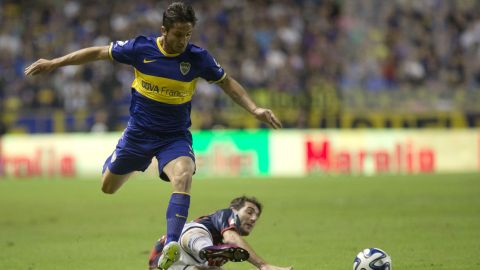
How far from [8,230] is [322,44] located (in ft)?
54.2

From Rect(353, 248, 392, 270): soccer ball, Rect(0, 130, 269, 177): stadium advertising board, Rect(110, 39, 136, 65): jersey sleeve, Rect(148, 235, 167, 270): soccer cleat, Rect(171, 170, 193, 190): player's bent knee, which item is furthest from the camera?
Rect(0, 130, 269, 177): stadium advertising board

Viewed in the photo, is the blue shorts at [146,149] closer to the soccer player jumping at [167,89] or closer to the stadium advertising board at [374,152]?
the soccer player jumping at [167,89]

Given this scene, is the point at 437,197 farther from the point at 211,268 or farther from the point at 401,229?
the point at 211,268

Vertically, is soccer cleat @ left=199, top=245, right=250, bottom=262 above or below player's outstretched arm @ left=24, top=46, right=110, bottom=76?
below

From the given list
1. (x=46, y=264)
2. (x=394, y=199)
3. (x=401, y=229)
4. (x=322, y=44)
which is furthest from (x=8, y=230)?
(x=322, y=44)

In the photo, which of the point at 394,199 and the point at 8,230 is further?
the point at 394,199

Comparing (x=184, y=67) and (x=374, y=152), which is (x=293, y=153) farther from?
(x=184, y=67)

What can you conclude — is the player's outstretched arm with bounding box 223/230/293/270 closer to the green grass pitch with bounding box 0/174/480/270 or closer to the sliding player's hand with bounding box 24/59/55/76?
the green grass pitch with bounding box 0/174/480/270

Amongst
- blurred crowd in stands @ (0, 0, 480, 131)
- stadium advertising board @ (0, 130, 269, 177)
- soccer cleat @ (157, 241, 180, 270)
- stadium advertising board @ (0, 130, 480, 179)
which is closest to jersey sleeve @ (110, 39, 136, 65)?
soccer cleat @ (157, 241, 180, 270)

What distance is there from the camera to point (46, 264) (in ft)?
31.3

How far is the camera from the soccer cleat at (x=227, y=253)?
292 inches

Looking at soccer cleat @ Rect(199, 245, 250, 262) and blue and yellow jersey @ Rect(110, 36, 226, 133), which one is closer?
soccer cleat @ Rect(199, 245, 250, 262)

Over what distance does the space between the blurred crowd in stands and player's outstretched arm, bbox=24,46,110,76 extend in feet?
51.3

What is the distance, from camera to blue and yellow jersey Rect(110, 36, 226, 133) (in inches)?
336
